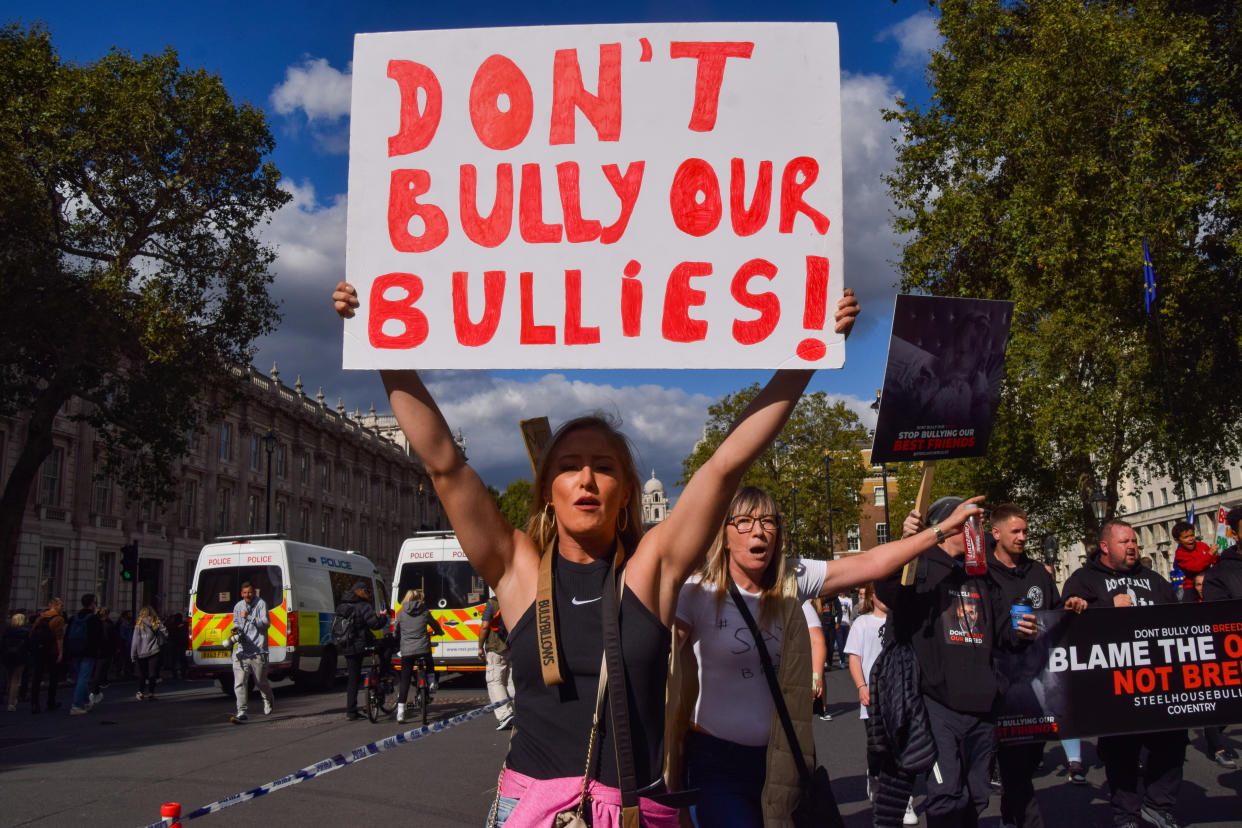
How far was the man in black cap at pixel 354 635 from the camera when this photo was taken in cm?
1498

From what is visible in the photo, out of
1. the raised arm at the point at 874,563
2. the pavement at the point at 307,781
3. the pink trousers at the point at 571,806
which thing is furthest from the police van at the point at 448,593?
the pink trousers at the point at 571,806

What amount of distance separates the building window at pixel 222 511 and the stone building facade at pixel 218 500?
0.08 meters

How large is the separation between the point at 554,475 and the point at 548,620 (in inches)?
17.6

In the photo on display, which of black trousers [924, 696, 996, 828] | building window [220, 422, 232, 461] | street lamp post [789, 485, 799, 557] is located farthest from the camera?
street lamp post [789, 485, 799, 557]

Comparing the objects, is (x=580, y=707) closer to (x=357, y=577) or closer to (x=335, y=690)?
(x=335, y=690)

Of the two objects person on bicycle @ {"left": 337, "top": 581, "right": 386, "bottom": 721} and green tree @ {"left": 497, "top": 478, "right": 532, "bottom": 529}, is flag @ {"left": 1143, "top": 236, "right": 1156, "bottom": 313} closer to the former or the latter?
person on bicycle @ {"left": 337, "top": 581, "right": 386, "bottom": 721}

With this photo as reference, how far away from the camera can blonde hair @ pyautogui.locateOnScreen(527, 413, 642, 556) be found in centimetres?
270

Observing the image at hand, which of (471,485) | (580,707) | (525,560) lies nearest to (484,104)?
(471,485)

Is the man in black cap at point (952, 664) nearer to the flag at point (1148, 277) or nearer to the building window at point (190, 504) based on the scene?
the flag at point (1148, 277)

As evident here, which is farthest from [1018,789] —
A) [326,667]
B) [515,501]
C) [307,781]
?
[515,501]

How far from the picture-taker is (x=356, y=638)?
15.1 m

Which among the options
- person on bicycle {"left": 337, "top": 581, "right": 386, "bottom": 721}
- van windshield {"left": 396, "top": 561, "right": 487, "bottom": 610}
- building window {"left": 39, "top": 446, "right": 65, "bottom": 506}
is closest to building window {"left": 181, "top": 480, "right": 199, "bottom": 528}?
building window {"left": 39, "top": 446, "right": 65, "bottom": 506}

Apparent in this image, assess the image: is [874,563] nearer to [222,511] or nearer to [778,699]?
[778,699]

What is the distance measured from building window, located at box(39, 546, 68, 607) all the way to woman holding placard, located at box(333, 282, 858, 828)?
125ft
